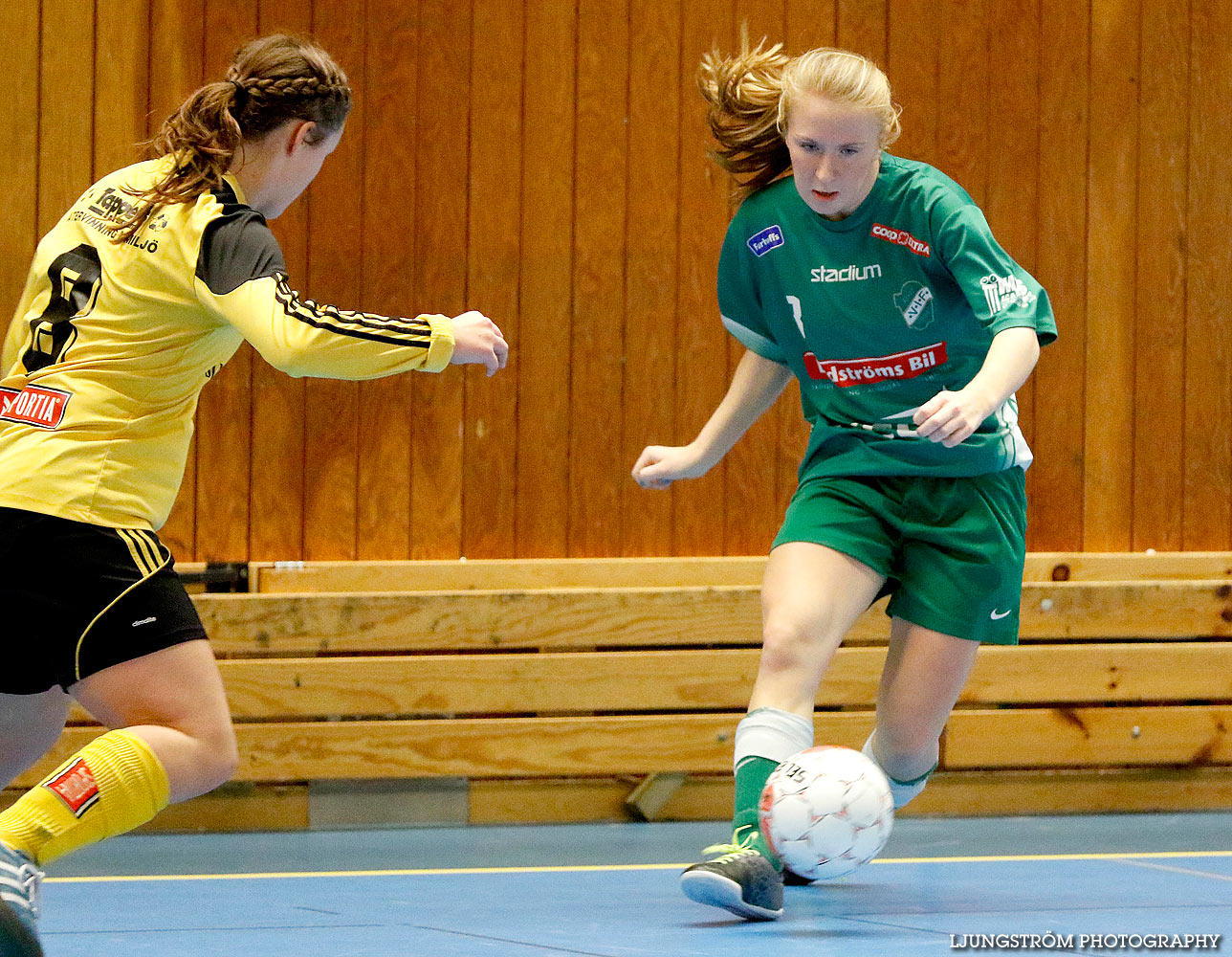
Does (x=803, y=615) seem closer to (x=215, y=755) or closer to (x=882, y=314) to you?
(x=882, y=314)

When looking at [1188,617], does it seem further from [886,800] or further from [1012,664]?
[886,800]

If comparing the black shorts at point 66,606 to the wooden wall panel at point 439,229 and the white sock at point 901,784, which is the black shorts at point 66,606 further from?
the wooden wall panel at point 439,229

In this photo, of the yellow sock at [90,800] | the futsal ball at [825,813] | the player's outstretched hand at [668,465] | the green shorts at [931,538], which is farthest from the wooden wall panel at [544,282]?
the yellow sock at [90,800]

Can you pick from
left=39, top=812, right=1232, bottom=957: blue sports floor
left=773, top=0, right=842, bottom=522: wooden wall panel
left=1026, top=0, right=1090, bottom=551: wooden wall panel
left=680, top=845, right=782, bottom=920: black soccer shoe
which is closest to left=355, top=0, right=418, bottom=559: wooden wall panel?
left=39, top=812, right=1232, bottom=957: blue sports floor

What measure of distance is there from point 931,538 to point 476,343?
3.98 feet

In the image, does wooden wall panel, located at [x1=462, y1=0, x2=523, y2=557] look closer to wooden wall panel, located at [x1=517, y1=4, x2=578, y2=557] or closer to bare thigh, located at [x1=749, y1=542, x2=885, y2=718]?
wooden wall panel, located at [x1=517, y1=4, x2=578, y2=557]

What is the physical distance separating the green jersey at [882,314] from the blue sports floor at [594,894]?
3.06ft

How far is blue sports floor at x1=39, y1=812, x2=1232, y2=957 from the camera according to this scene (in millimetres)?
2783

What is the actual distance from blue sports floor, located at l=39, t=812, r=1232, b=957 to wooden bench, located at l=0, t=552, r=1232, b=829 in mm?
150

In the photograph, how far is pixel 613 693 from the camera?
4605mm

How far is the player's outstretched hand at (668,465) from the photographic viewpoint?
3.26m

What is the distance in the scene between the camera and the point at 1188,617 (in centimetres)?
494

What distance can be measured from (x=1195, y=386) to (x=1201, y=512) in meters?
0.44

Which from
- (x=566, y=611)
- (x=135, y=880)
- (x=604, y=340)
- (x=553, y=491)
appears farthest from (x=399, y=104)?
→ (x=135, y=880)
